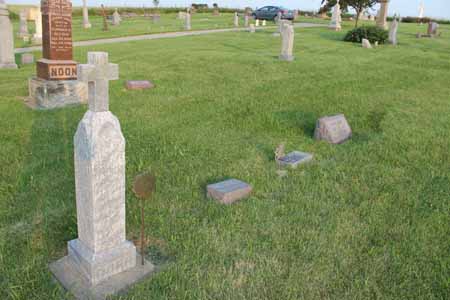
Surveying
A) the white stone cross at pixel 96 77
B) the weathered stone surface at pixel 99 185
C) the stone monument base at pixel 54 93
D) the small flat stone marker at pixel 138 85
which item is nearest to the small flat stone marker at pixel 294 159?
the weathered stone surface at pixel 99 185

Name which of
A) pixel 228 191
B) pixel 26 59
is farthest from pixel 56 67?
pixel 26 59

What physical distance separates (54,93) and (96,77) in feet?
20.0

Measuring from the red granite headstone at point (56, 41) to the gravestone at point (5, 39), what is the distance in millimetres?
3989

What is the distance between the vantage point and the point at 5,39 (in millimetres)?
12070

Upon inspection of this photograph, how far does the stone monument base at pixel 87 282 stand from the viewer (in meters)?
2.99

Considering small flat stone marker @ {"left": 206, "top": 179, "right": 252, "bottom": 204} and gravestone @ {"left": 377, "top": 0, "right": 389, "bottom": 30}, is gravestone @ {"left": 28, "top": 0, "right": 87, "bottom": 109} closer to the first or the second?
small flat stone marker @ {"left": 206, "top": 179, "right": 252, "bottom": 204}

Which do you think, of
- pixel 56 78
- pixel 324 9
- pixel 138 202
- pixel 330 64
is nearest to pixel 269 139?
pixel 138 202

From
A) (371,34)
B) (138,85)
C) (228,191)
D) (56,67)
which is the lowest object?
(228,191)

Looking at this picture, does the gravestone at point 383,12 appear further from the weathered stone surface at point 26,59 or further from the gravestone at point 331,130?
the gravestone at point 331,130

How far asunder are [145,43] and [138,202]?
58.4ft

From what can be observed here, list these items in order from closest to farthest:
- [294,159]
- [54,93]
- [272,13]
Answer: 1. [294,159]
2. [54,93]
3. [272,13]

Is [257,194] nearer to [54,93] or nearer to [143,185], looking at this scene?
Answer: [143,185]

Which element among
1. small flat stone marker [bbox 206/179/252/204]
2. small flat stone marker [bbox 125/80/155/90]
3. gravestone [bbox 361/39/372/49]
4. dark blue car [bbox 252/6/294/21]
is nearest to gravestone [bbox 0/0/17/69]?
small flat stone marker [bbox 125/80/155/90]

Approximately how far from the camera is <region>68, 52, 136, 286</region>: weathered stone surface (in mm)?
2882
